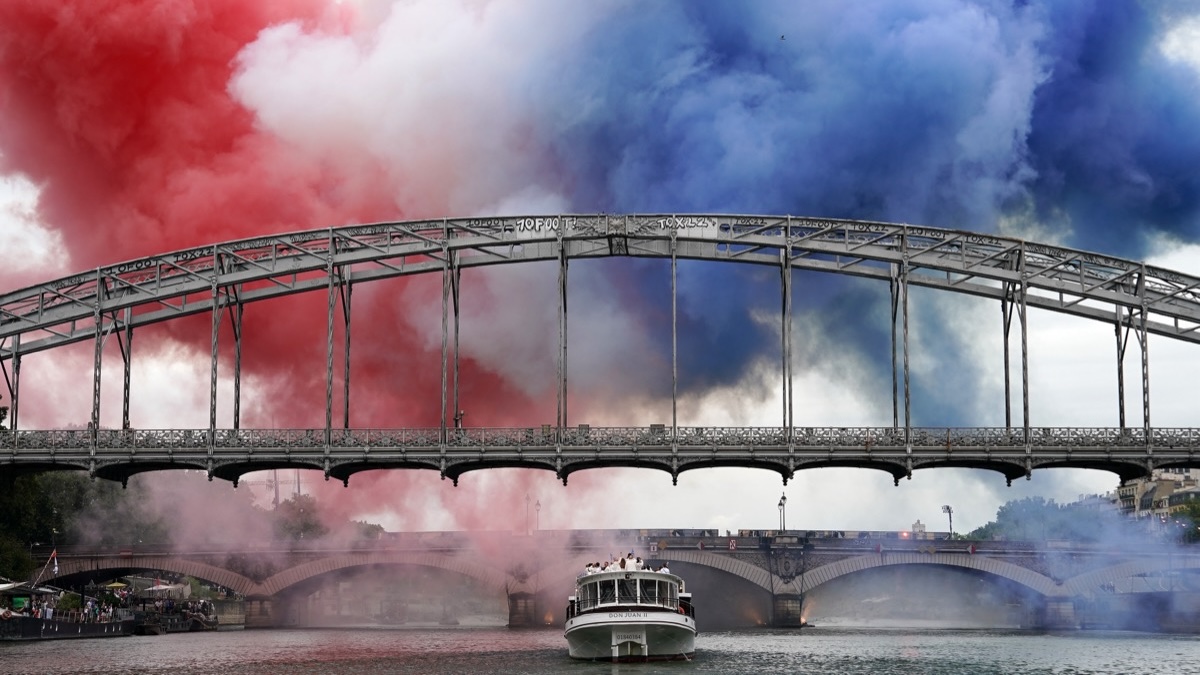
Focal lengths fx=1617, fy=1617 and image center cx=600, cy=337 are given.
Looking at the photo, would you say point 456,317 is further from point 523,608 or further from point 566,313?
point 523,608

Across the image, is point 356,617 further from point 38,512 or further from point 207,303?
point 207,303

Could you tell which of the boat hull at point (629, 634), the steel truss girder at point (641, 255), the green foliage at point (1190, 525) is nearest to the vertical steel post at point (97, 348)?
the steel truss girder at point (641, 255)

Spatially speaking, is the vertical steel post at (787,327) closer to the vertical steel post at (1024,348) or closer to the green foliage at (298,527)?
the vertical steel post at (1024,348)

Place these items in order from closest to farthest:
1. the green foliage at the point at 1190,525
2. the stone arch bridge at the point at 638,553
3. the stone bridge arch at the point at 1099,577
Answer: the stone bridge arch at the point at 1099,577, the stone arch bridge at the point at 638,553, the green foliage at the point at 1190,525

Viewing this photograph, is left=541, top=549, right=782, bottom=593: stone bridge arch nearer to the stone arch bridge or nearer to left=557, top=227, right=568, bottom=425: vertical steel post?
the stone arch bridge

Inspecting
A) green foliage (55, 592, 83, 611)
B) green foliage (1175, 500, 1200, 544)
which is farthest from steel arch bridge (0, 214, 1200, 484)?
green foliage (1175, 500, 1200, 544)

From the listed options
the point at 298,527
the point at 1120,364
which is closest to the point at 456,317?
the point at 1120,364
